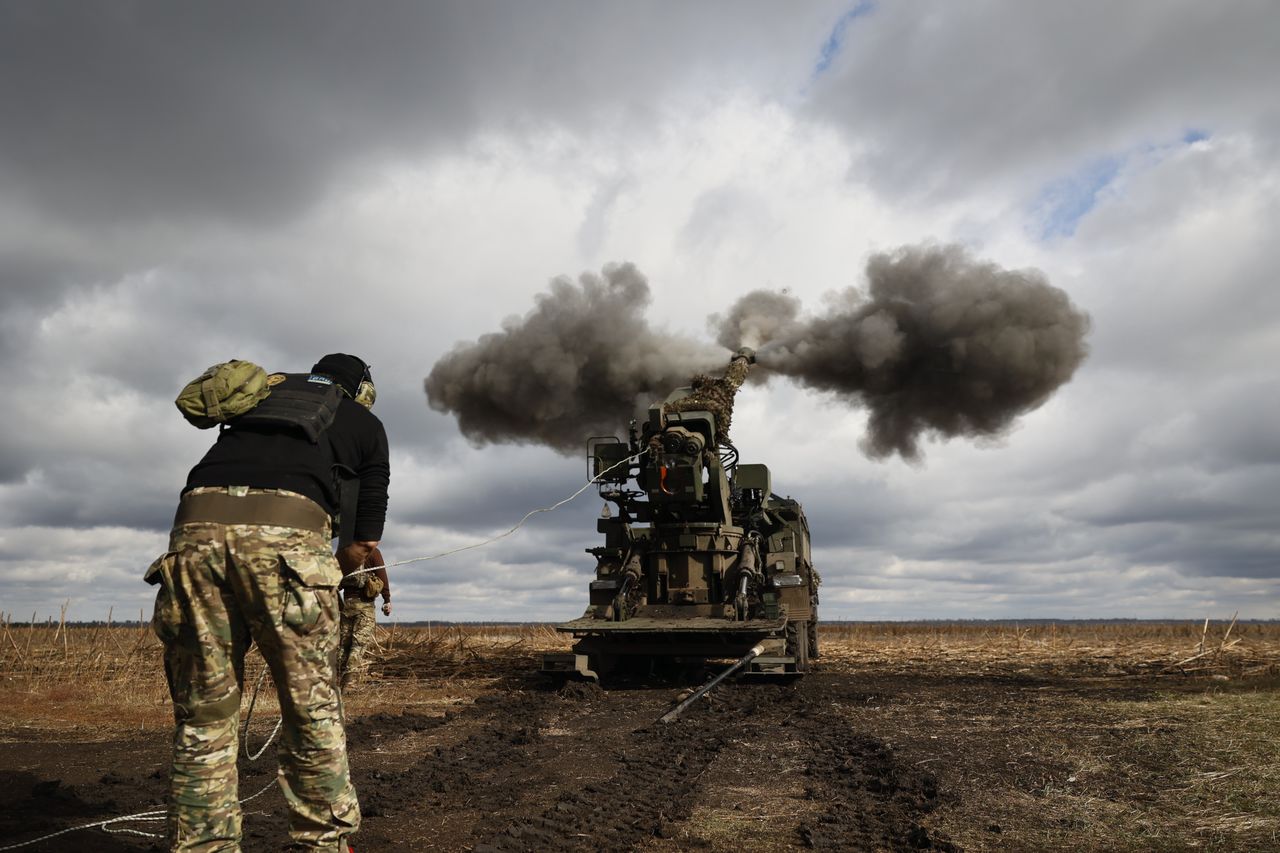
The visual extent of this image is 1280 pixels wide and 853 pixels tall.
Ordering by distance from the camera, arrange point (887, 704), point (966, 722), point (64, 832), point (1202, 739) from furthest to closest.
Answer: point (887, 704), point (966, 722), point (1202, 739), point (64, 832)

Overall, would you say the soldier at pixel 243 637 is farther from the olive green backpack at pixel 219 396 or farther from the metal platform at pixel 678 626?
the metal platform at pixel 678 626

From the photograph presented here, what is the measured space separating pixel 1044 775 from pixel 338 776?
15.9ft

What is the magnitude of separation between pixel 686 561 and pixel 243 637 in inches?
416

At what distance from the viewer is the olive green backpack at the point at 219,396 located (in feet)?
12.2

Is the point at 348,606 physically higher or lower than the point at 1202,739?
higher

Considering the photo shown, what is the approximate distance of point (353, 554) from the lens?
4102 mm

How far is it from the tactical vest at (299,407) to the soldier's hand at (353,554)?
536mm

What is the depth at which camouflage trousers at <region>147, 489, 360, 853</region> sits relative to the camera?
3.48 meters

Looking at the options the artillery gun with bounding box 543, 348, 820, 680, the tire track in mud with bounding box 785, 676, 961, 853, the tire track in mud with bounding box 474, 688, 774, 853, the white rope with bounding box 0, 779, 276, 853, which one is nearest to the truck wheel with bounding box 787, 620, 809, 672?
the artillery gun with bounding box 543, 348, 820, 680

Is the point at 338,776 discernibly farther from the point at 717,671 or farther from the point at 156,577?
the point at 717,671

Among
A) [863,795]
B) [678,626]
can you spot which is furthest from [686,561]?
[863,795]

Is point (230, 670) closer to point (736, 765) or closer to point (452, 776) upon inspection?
point (452, 776)

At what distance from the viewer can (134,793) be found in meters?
5.76

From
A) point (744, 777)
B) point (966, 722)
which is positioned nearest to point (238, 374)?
point (744, 777)
